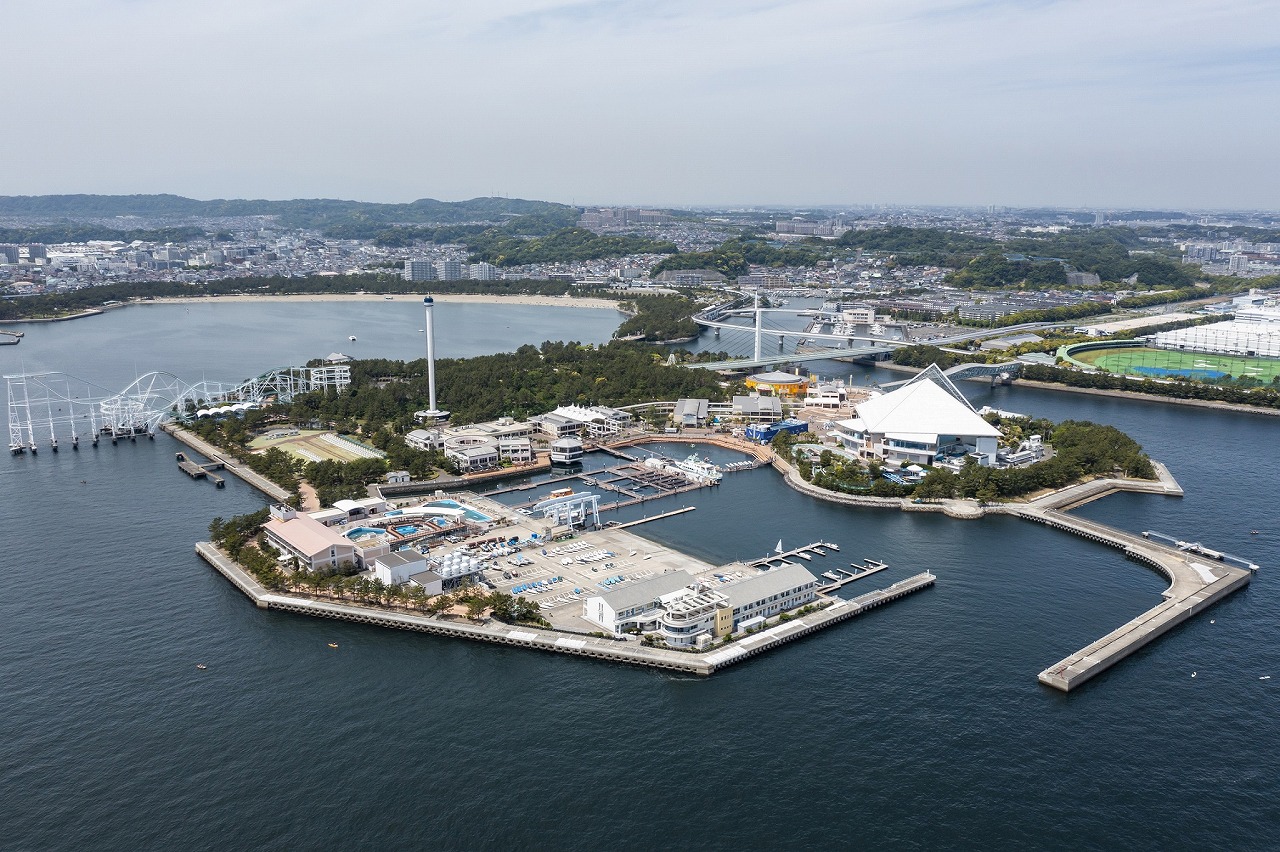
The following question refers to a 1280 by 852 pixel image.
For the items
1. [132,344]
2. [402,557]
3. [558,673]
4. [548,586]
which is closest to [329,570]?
[402,557]

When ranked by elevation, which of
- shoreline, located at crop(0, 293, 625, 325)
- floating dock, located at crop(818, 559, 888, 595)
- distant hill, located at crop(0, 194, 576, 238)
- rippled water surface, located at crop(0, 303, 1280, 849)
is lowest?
rippled water surface, located at crop(0, 303, 1280, 849)

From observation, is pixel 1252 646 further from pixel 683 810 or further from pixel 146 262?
pixel 146 262

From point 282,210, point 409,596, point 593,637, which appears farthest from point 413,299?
point 282,210

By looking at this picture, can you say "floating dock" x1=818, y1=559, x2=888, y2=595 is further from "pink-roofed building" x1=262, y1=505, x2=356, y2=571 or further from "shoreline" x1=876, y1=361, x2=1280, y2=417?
"shoreline" x1=876, y1=361, x2=1280, y2=417

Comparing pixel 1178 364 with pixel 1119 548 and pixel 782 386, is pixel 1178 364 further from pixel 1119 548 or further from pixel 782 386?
pixel 1119 548

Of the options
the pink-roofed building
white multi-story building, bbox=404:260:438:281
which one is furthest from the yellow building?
white multi-story building, bbox=404:260:438:281

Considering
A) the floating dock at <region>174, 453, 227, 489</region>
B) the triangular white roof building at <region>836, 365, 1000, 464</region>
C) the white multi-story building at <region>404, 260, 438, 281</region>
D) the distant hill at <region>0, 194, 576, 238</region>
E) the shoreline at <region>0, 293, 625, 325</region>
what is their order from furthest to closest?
the distant hill at <region>0, 194, 576, 238</region>, the white multi-story building at <region>404, 260, 438, 281</region>, the shoreline at <region>0, 293, 625, 325</region>, the triangular white roof building at <region>836, 365, 1000, 464</region>, the floating dock at <region>174, 453, 227, 489</region>
